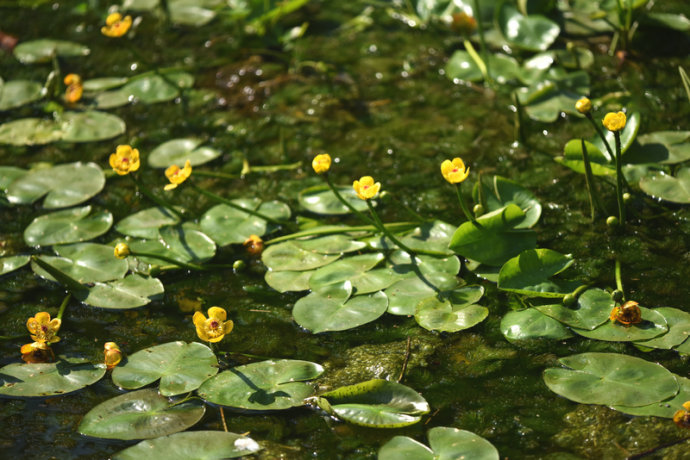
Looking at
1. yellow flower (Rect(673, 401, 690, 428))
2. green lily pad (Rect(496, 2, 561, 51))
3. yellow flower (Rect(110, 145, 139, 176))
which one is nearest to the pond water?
yellow flower (Rect(673, 401, 690, 428))

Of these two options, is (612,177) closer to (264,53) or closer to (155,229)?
(155,229)

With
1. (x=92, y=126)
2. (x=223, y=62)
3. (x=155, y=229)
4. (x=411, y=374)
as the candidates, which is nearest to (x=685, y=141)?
(x=411, y=374)

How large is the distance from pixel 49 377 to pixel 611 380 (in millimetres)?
1196

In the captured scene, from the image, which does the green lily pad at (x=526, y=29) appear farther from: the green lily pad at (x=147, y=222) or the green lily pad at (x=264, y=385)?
the green lily pad at (x=264, y=385)

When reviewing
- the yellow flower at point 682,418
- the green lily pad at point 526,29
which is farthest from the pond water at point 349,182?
the green lily pad at point 526,29

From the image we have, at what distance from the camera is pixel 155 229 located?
2047 mm

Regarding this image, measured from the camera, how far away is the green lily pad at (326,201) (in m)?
2.04

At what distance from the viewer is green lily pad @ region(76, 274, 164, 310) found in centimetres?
179

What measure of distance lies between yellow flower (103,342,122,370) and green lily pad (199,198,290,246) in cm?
46

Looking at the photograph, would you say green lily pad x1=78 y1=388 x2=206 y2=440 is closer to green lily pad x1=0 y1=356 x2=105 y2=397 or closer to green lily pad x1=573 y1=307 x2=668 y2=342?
green lily pad x1=0 y1=356 x2=105 y2=397

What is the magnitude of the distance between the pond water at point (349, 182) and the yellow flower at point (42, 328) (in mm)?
55

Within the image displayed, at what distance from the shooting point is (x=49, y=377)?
1566 mm

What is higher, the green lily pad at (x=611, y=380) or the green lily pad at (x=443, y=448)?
the green lily pad at (x=611, y=380)

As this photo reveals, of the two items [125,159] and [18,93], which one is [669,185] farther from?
[18,93]
